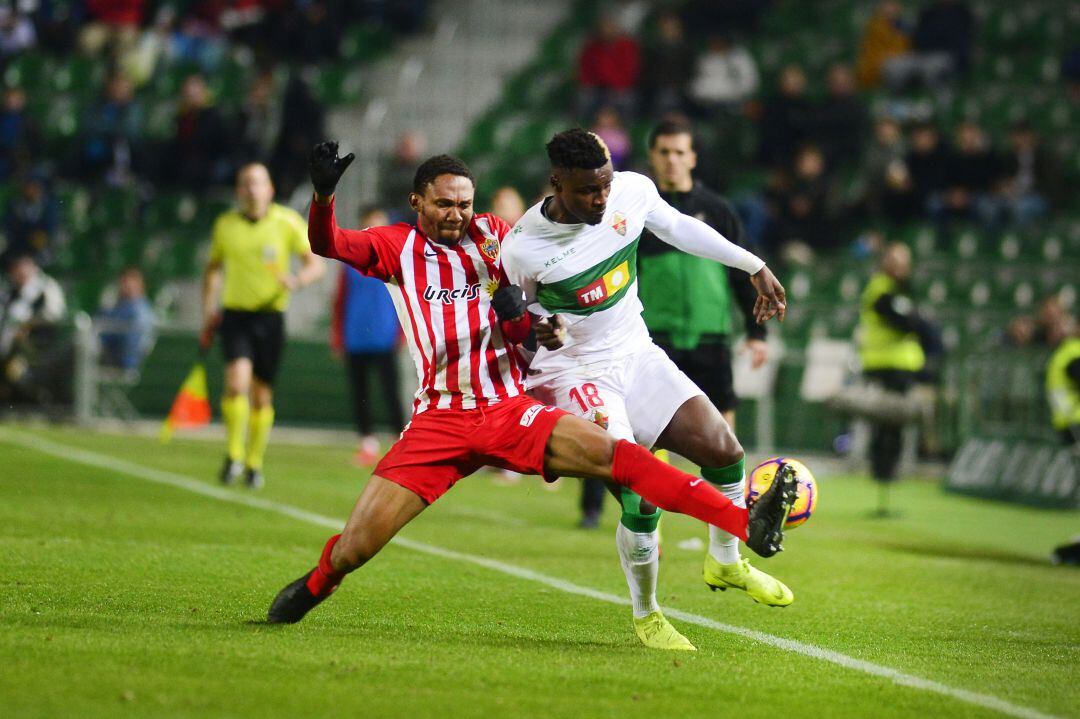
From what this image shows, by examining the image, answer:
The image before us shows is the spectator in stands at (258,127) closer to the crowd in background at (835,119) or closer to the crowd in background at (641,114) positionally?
the crowd in background at (641,114)

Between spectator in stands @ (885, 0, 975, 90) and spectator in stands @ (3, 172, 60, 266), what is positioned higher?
spectator in stands @ (885, 0, 975, 90)

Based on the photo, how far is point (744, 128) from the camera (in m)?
21.6

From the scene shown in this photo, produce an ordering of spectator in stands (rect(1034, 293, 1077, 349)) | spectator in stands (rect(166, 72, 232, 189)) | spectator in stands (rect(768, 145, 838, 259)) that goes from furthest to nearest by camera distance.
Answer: spectator in stands (rect(166, 72, 232, 189))
spectator in stands (rect(768, 145, 838, 259))
spectator in stands (rect(1034, 293, 1077, 349))

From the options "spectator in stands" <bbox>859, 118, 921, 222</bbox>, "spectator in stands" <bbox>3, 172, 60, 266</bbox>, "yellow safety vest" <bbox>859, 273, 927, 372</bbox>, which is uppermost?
"spectator in stands" <bbox>859, 118, 921, 222</bbox>

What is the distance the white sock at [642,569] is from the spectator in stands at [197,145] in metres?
15.9

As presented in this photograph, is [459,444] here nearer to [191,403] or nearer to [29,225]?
[191,403]

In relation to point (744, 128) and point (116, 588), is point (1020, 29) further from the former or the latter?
point (116, 588)

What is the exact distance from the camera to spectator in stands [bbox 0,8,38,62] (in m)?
23.8

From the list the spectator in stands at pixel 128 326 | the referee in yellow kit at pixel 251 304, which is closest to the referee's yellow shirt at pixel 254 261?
the referee in yellow kit at pixel 251 304

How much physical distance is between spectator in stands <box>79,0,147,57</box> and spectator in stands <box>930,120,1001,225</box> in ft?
38.8

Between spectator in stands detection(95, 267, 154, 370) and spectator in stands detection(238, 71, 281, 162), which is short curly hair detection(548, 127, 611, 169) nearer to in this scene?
spectator in stands detection(95, 267, 154, 370)

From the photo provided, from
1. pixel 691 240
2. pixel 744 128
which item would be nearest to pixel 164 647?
pixel 691 240

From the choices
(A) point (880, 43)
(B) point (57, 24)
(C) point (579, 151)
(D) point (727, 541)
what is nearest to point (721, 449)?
(D) point (727, 541)

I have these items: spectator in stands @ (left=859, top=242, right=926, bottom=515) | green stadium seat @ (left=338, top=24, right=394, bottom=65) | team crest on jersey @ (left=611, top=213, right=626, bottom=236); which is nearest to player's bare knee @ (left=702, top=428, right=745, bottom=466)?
team crest on jersey @ (left=611, top=213, right=626, bottom=236)
